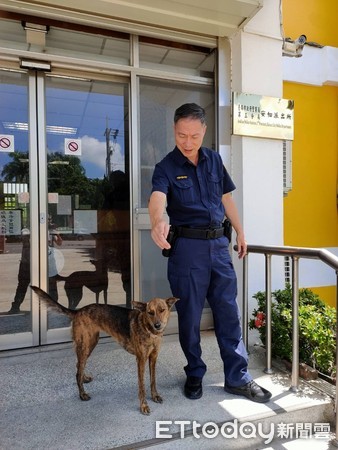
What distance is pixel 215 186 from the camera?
92.3 inches

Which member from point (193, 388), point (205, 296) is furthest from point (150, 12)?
point (193, 388)

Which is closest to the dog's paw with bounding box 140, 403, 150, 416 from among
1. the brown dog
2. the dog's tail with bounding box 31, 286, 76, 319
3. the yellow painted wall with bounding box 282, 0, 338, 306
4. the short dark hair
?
the brown dog

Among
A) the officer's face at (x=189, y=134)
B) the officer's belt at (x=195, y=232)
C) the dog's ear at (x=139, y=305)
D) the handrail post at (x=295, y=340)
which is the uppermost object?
the officer's face at (x=189, y=134)

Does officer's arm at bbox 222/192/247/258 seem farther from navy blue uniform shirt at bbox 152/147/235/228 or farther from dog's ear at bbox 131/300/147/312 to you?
dog's ear at bbox 131/300/147/312

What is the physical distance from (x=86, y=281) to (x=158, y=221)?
173 centimetres

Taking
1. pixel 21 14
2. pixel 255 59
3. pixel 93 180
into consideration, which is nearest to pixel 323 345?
pixel 93 180

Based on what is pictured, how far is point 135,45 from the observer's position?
3314mm

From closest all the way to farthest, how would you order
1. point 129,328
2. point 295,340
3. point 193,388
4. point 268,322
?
point 129,328 → point 193,388 → point 295,340 → point 268,322

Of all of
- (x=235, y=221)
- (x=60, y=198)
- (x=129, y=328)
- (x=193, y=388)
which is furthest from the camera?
(x=60, y=198)

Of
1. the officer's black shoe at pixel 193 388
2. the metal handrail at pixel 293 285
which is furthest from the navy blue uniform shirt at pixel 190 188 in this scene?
the officer's black shoe at pixel 193 388

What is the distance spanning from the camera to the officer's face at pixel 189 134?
2.14 m

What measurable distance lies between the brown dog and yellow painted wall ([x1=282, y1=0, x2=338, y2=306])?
2.81 metres

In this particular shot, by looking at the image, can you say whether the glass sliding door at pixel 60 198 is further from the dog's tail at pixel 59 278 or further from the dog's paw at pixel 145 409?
the dog's paw at pixel 145 409

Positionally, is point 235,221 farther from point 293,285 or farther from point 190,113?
point 190,113
